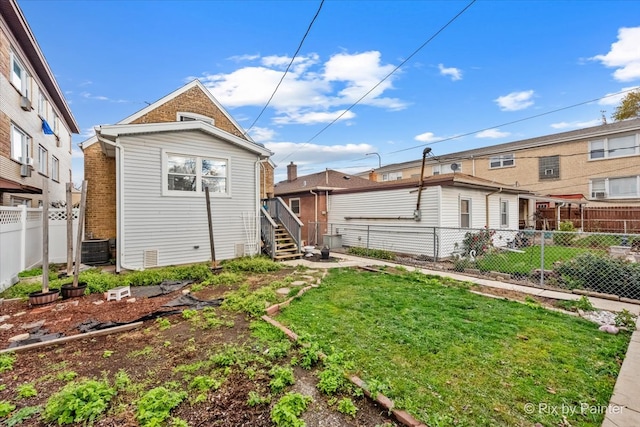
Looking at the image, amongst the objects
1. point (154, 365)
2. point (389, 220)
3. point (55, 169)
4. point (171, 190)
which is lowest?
point (154, 365)

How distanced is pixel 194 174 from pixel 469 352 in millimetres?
8199

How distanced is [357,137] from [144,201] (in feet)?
48.9

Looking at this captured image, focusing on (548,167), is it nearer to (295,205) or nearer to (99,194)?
(295,205)

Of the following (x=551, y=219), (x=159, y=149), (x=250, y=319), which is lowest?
(x=250, y=319)

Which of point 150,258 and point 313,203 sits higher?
point 313,203

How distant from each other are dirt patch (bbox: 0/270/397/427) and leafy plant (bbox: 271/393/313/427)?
0.06 metres

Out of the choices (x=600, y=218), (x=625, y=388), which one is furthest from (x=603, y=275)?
(x=600, y=218)

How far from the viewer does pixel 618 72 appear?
13516 mm

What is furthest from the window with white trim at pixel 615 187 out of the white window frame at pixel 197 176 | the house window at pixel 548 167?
the white window frame at pixel 197 176

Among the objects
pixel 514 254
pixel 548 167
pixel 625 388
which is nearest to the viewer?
pixel 625 388

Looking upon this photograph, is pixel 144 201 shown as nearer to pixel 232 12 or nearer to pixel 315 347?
pixel 232 12

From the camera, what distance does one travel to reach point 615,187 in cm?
1805

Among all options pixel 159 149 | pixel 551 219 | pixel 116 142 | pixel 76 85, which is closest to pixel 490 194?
pixel 551 219

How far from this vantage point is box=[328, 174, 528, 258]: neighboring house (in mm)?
10336
